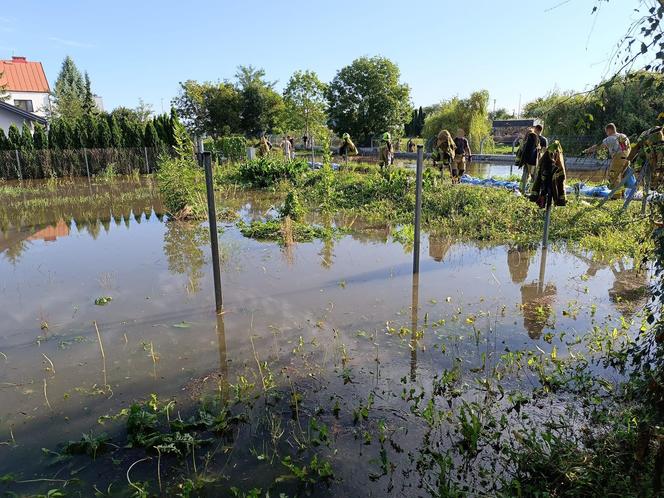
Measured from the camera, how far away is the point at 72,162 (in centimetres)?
2203

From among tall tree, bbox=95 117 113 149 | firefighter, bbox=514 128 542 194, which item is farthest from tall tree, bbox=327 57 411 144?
firefighter, bbox=514 128 542 194

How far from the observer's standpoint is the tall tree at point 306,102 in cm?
3788

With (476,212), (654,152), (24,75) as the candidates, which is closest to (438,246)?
(476,212)

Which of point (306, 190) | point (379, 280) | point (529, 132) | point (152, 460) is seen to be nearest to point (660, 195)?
point (152, 460)

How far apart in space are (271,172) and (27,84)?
55.4 metres

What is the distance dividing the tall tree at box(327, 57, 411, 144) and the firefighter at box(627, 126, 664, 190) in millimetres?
37637

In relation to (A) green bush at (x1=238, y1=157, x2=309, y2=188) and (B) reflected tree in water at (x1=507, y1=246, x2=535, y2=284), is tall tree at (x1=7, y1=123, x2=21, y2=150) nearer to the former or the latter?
(A) green bush at (x1=238, y1=157, x2=309, y2=188)

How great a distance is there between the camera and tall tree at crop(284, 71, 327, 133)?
124 ft

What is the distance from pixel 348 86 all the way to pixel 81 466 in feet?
132

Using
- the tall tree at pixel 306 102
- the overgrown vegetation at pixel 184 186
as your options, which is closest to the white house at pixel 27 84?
the tall tree at pixel 306 102

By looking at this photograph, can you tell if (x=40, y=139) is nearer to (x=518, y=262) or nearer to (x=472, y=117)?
(x=518, y=262)

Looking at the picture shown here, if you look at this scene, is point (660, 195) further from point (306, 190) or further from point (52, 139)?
point (52, 139)

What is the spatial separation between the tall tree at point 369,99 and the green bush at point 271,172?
23.3 meters

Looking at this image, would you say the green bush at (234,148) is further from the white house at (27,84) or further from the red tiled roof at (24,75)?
the red tiled roof at (24,75)
